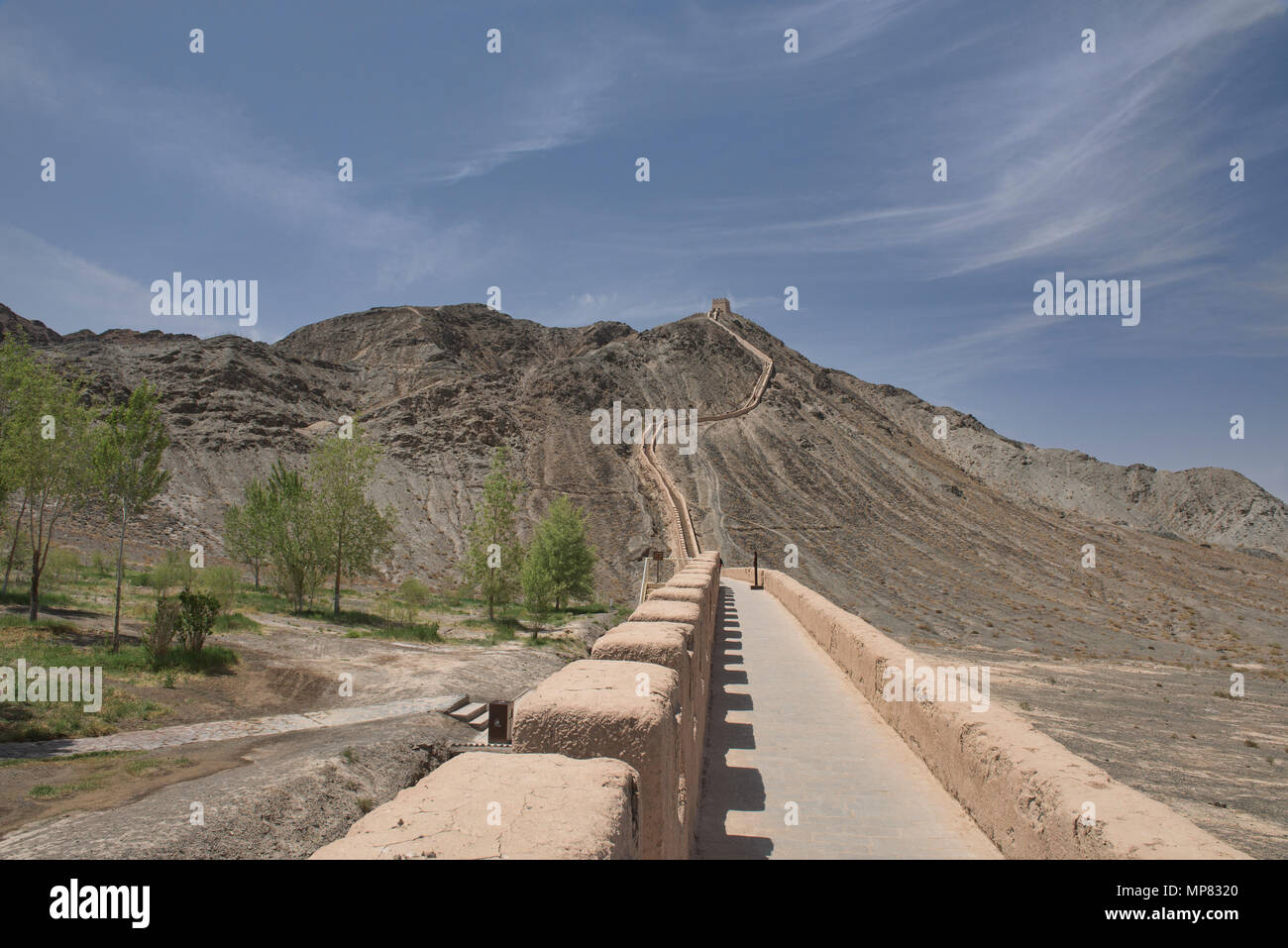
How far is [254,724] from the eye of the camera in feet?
42.9

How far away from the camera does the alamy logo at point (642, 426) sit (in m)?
57.8

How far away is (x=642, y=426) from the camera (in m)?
61.8

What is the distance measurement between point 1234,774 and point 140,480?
23.1 metres

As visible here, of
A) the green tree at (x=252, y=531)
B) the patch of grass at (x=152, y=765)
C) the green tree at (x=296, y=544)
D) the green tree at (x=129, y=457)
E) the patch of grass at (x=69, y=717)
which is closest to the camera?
the patch of grass at (x=152, y=765)

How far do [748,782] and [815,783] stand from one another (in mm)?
510

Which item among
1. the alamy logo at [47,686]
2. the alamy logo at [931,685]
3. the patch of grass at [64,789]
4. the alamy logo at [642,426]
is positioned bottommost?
the patch of grass at [64,789]

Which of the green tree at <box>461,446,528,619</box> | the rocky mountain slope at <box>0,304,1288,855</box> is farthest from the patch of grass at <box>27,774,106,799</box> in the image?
the green tree at <box>461,446,528,619</box>
